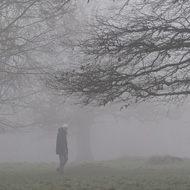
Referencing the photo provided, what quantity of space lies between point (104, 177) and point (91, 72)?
5.52m

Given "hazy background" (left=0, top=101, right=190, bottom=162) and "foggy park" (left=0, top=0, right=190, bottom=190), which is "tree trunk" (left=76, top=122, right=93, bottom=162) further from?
"hazy background" (left=0, top=101, right=190, bottom=162)

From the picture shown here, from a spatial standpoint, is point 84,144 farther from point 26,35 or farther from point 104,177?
point 104,177

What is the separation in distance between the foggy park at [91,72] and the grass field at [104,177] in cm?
3

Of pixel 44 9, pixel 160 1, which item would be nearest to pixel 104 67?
pixel 160 1

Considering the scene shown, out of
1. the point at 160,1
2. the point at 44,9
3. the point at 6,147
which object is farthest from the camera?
the point at 6,147

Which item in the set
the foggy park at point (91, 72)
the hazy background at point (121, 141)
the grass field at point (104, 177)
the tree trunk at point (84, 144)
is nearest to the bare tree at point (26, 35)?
the foggy park at point (91, 72)

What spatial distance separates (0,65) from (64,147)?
432cm

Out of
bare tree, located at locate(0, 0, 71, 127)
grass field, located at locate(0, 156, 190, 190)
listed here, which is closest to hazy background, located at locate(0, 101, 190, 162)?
grass field, located at locate(0, 156, 190, 190)

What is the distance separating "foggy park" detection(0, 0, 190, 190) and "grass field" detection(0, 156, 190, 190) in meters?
0.03

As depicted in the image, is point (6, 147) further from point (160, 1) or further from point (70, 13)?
Result: point (160, 1)

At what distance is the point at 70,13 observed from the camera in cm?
1612

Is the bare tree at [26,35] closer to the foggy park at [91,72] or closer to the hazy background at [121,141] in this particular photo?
the foggy park at [91,72]

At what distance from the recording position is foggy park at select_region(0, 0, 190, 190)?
9406 mm

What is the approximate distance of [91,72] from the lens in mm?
9172
